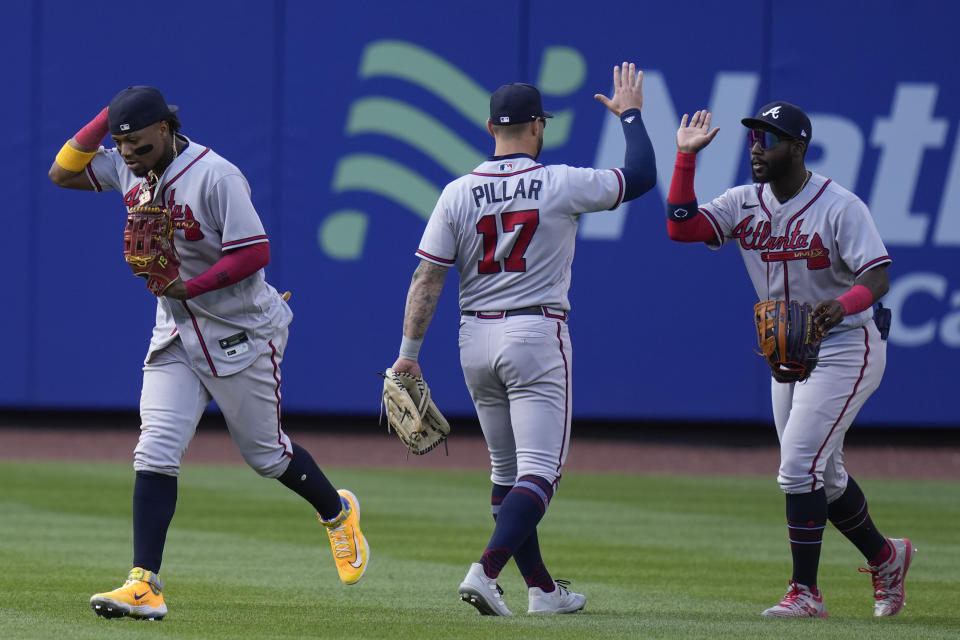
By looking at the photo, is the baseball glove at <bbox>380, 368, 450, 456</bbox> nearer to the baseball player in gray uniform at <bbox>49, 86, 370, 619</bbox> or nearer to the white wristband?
the white wristband

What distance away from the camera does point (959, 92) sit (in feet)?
48.2

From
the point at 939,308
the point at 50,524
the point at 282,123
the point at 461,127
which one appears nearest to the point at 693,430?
the point at 939,308

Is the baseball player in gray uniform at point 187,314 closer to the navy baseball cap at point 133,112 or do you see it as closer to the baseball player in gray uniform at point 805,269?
the navy baseball cap at point 133,112

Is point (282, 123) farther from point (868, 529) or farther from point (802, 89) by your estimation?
point (868, 529)

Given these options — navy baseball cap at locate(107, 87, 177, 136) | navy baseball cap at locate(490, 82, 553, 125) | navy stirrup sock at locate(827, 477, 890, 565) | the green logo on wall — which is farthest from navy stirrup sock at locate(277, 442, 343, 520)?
the green logo on wall

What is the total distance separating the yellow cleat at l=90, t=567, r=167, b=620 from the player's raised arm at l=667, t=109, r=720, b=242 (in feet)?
Result: 7.75

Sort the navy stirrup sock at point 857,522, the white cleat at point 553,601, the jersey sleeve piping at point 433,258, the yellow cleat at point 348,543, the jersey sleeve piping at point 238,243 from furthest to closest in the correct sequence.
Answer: the navy stirrup sock at point 857,522, the yellow cleat at point 348,543, the white cleat at point 553,601, the jersey sleeve piping at point 433,258, the jersey sleeve piping at point 238,243

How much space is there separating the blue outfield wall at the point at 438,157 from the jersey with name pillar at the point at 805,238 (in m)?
8.80

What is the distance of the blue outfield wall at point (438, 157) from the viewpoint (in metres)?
14.7

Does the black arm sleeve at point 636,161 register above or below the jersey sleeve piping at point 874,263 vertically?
above

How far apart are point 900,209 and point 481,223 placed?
10.2 m

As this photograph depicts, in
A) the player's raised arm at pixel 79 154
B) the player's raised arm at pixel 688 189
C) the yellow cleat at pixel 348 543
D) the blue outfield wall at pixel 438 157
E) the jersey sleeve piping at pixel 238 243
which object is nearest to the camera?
the jersey sleeve piping at pixel 238 243

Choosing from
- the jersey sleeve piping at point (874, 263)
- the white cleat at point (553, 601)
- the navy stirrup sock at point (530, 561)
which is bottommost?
the white cleat at point (553, 601)

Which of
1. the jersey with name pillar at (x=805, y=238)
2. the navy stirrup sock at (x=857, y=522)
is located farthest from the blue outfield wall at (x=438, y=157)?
the jersey with name pillar at (x=805, y=238)
